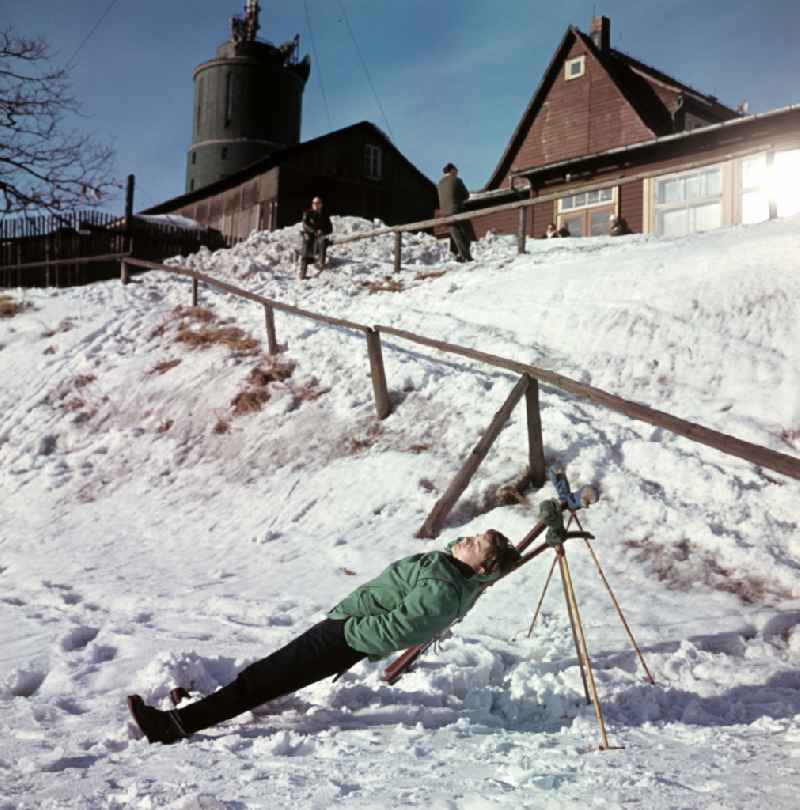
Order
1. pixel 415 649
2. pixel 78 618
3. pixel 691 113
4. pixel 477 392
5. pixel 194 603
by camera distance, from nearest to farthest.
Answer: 1. pixel 415 649
2. pixel 78 618
3. pixel 194 603
4. pixel 477 392
5. pixel 691 113

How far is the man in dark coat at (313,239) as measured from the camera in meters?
18.0

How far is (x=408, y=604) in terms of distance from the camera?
3396 mm

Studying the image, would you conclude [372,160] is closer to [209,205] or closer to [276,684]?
[209,205]

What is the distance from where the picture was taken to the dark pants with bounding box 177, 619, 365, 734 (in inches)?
134

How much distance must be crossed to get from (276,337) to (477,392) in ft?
15.7

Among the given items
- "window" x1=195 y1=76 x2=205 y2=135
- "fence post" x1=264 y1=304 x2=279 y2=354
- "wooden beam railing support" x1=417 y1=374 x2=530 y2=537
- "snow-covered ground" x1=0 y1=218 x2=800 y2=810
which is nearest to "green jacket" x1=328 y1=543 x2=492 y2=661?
"snow-covered ground" x1=0 y1=218 x2=800 y2=810

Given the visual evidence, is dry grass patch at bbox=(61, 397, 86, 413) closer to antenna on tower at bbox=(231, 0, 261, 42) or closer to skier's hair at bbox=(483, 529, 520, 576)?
skier's hair at bbox=(483, 529, 520, 576)

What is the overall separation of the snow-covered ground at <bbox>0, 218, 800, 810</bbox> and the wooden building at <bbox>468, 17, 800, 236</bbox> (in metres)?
7.47

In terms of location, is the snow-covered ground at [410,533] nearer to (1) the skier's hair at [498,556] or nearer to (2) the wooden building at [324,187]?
(1) the skier's hair at [498,556]

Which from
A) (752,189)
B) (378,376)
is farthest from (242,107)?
(378,376)

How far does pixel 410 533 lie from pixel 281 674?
3497mm

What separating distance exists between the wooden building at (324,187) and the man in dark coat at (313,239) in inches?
518

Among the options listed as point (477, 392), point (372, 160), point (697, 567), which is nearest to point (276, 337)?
point (477, 392)

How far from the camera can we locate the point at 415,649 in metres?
3.84
